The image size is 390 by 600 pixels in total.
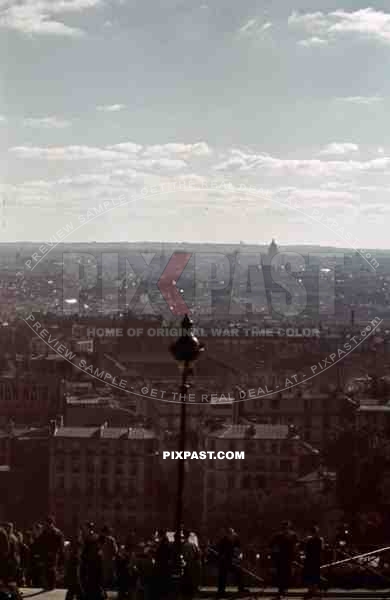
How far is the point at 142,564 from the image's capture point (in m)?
A: 4.26

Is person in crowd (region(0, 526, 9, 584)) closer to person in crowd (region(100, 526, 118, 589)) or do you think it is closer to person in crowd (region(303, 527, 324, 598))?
person in crowd (region(100, 526, 118, 589))

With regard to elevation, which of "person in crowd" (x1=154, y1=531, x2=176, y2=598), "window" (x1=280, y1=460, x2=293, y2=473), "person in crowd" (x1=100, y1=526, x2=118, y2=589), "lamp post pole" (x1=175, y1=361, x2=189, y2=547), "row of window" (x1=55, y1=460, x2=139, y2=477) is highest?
"lamp post pole" (x1=175, y1=361, x2=189, y2=547)

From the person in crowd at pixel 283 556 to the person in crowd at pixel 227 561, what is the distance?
0.59 ft

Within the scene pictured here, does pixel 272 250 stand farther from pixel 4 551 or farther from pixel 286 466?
pixel 4 551

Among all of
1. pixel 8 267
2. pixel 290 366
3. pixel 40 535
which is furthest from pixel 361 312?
pixel 40 535

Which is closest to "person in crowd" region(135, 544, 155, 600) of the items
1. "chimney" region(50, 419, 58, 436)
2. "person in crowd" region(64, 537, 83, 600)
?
"person in crowd" region(64, 537, 83, 600)

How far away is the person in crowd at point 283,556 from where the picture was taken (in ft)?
14.5

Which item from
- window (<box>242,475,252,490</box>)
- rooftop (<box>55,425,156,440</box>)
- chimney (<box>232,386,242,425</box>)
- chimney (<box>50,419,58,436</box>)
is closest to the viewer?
window (<box>242,475,252,490</box>)

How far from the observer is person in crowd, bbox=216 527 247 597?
14.5 ft

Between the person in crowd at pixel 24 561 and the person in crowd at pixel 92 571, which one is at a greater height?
the person in crowd at pixel 92 571

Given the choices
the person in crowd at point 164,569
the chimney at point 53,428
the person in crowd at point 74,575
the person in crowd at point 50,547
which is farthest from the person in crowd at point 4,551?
the chimney at point 53,428

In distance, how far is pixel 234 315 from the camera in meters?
40.5

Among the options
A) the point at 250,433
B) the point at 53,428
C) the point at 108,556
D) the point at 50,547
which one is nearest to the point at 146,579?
the point at 50,547

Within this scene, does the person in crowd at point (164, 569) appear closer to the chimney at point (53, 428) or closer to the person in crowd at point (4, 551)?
the person in crowd at point (4, 551)
